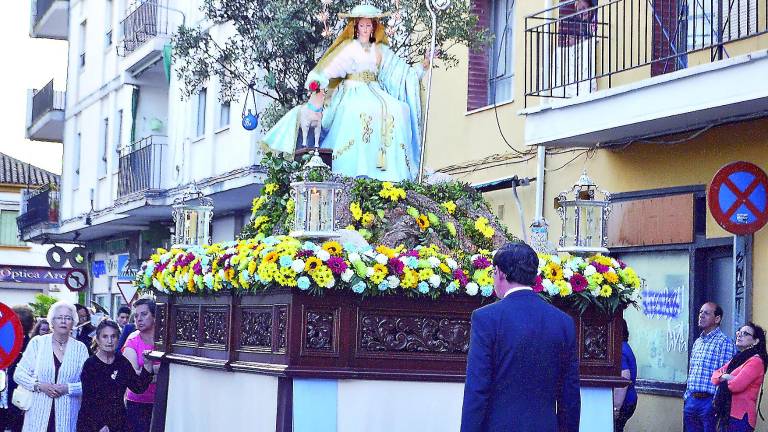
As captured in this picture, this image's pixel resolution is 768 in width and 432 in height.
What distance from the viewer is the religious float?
9.09 m

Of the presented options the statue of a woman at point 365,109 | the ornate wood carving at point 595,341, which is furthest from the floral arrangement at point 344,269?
the statue of a woman at point 365,109

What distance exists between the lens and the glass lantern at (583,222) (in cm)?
1026

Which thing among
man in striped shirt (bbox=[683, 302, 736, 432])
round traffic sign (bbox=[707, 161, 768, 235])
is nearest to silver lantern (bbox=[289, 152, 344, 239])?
round traffic sign (bbox=[707, 161, 768, 235])

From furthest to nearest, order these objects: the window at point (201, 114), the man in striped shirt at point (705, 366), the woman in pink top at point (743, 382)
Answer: the window at point (201, 114)
the man in striped shirt at point (705, 366)
the woman in pink top at point (743, 382)

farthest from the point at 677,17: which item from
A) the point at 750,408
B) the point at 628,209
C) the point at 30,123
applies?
the point at 30,123

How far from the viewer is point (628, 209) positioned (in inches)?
683

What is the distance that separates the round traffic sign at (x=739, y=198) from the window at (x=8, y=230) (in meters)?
49.6

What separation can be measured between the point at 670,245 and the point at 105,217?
20.2 metres

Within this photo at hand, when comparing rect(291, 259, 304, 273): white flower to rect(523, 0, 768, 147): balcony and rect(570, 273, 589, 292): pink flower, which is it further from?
rect(523, 0, 768, 147): balcony

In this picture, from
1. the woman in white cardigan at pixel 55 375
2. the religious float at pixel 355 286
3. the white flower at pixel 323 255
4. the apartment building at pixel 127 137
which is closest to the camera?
the white flower at pixel 323 255

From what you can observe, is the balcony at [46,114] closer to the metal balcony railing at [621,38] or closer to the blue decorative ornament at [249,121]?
the blue decorative ornament at [249,121]

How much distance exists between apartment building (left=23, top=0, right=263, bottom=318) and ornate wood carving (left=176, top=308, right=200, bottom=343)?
531 inches

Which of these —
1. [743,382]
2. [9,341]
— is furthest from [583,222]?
[9,341]

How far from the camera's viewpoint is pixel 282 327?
30.1 feet
